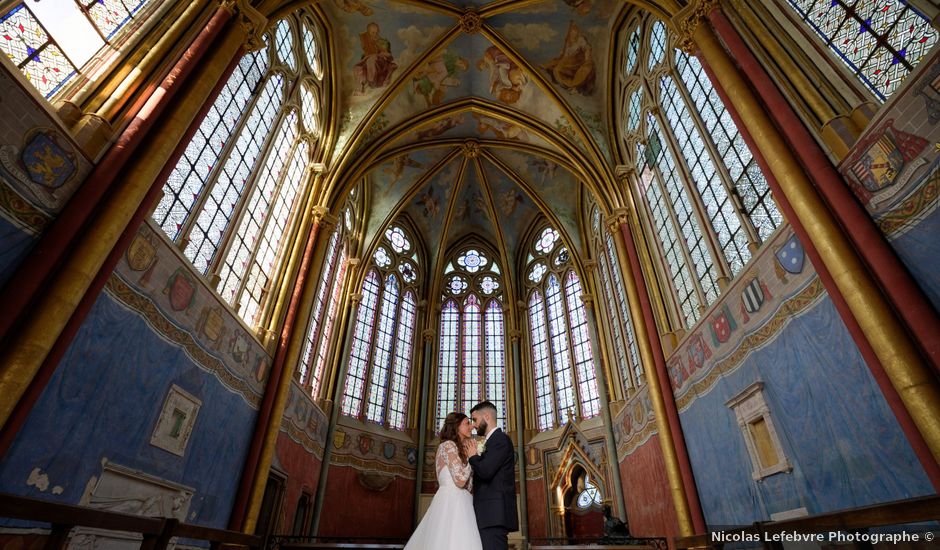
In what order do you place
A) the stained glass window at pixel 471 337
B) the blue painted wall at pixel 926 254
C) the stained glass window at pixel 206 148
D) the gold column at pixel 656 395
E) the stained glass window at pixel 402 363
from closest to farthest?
the blue painted wall at pixel 926 254
the stained glass window at pixel 206 148
the gold column at pixel 656 395
the stained glass window at pixel 402 363
the stained glass window at pixel 471 337

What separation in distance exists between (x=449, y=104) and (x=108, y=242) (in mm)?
12202

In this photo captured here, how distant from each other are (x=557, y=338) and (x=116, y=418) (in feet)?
46.7

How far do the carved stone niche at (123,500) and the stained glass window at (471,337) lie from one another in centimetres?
1111

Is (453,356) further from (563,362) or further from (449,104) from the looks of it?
(449,104)

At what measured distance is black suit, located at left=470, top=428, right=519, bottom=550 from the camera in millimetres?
3379

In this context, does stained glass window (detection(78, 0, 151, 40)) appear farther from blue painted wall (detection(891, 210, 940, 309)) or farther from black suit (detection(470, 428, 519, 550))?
blue painted wall (detection(891, 210, 940, 309))

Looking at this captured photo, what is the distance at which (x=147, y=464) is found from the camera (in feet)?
20.2

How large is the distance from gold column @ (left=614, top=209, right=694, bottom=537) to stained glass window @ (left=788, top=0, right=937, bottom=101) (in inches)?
254

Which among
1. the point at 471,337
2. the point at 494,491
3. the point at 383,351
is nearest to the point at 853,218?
the point at 494,491

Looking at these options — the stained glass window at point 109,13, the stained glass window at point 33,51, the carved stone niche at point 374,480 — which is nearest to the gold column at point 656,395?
the carved stone niche at point 374,480

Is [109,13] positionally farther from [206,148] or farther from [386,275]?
[386,275]

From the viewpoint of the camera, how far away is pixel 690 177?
937 cm

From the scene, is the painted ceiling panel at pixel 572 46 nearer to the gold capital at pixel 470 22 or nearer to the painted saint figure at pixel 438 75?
the gold capital at pixel 470 22

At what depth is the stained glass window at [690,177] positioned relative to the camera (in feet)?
25.3
